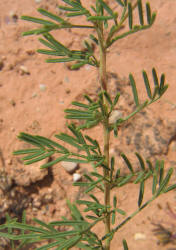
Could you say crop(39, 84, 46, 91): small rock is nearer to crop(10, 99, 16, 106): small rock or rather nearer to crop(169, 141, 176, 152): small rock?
crop(10, 99, 16, 106): small rock

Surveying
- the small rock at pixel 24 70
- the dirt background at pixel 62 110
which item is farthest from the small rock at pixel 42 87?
the small rock at pixel 24 70

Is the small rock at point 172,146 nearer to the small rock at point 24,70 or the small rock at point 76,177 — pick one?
the small rock at point 76,177

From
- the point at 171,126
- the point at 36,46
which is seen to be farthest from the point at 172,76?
the point at 36,46

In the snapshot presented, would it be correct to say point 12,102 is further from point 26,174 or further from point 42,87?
point 26,174

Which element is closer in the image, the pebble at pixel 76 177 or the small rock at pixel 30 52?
the pebble at pixel 76 177

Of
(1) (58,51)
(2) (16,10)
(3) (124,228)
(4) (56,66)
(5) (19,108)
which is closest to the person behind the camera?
(1) (58,51)

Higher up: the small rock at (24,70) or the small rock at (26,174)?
the small rock at (24,70)

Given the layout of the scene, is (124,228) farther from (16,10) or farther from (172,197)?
(16,10)

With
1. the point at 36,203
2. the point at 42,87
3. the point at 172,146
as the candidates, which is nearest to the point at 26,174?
the point at 36,203

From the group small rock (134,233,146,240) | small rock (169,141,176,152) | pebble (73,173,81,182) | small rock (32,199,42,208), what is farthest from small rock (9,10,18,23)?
small rock (134,233,146,240)
